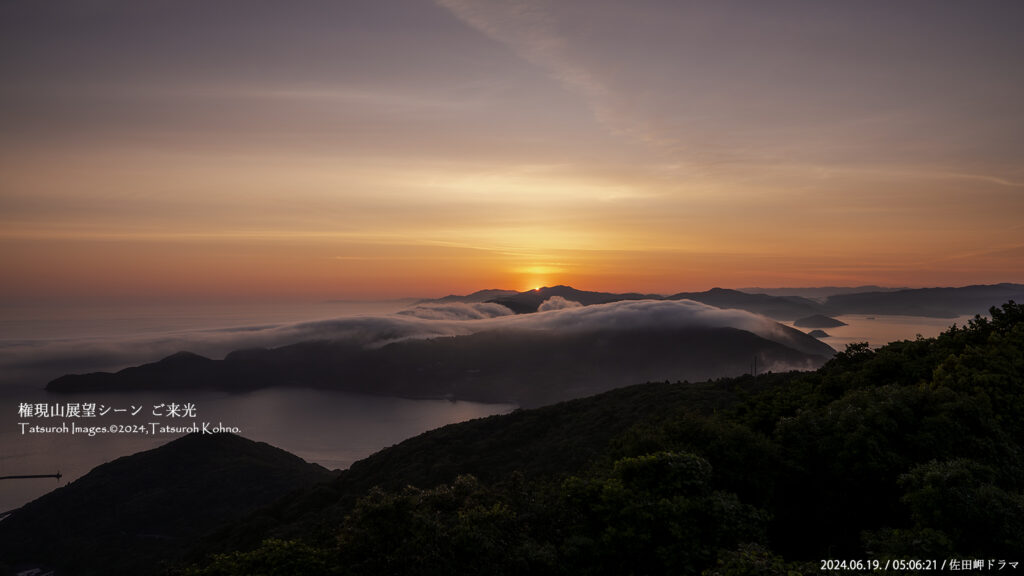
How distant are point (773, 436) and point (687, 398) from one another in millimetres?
46569

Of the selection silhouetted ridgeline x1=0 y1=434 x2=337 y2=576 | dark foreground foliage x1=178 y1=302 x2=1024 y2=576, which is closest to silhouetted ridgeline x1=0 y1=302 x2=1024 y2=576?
dark foreground foliage x1=178 y1=302 x2=1024 y2=576

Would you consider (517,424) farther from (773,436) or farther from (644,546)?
(644,546)

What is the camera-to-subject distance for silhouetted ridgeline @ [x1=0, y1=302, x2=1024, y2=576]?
15.4 metres

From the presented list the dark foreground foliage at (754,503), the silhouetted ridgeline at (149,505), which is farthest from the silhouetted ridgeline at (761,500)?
the silhouetted ridgeline at (149,505)

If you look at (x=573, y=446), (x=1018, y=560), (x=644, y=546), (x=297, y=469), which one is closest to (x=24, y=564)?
(x=297, y=469)

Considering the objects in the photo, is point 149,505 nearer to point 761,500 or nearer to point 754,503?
point 754,503

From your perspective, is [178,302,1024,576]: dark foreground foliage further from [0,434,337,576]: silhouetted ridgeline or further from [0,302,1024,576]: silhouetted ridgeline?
[0,434,337,576]: silhouetted ridgeline

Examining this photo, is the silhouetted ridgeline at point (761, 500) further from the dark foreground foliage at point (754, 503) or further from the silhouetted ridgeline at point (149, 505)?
the silhouetted ridgeline at point (149, 505)

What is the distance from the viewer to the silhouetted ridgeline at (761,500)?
15445 millimetres

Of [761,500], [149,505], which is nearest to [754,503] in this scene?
[761,500]

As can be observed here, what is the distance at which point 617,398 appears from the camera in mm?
90812

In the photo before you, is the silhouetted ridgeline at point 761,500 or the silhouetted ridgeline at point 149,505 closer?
the silhouetted ridgeline at point 761,500

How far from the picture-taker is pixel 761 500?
67.5ft

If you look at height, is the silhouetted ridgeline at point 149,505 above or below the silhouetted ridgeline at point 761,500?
below
